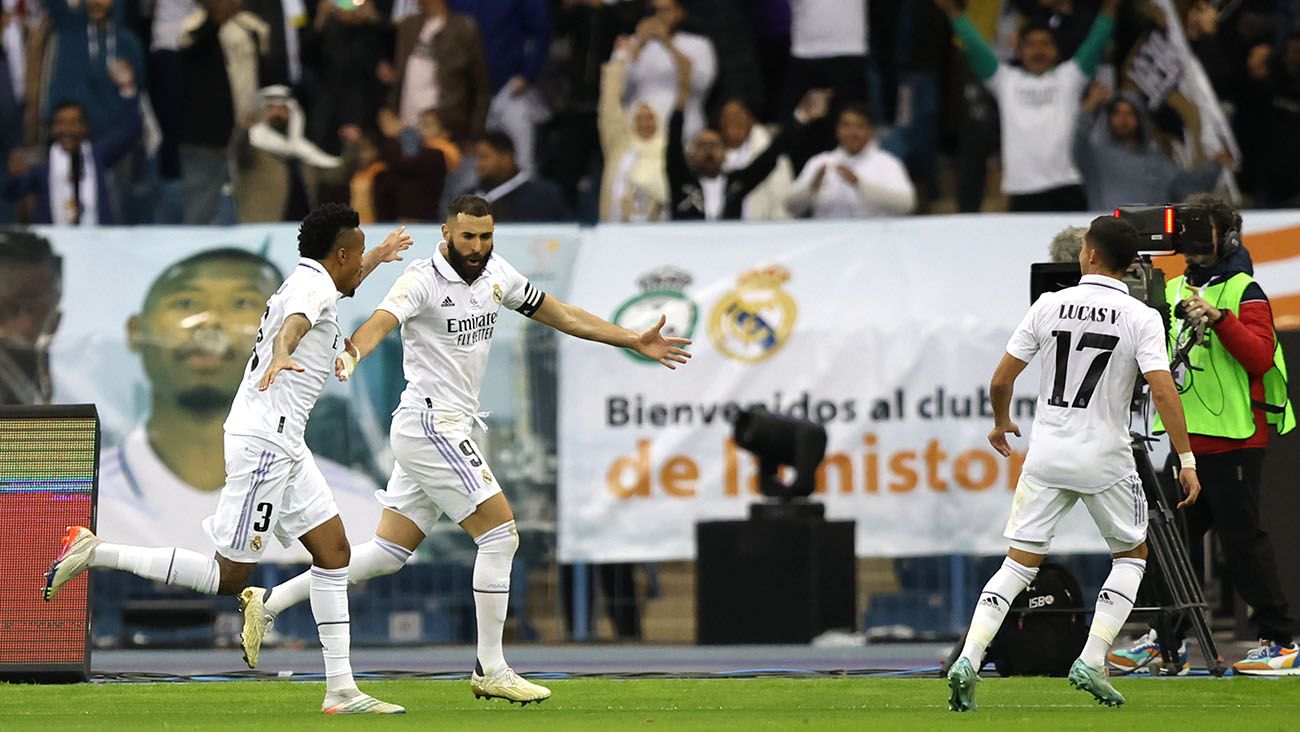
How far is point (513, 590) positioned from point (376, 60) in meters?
5.65

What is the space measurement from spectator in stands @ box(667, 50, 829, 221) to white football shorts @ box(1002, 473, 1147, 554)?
7073mm

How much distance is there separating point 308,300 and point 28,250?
21.6 feet

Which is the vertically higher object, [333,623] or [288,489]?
[288,489]

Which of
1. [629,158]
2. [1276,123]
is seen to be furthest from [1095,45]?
[629,158]

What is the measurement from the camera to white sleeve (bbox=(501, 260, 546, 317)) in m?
11.1

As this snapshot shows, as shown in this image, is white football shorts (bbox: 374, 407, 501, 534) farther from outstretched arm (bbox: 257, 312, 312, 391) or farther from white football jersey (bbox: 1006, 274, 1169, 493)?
white football jersey (bbox: 1006, 274, 1169, 493)

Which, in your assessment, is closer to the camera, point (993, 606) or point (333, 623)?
point (993, 606)

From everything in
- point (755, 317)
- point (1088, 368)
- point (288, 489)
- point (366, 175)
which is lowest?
point (288, 489)

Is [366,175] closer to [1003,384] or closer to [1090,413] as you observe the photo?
[1003,384]

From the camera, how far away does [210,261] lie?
15.8 m

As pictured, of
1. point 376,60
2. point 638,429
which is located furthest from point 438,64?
point 638,429

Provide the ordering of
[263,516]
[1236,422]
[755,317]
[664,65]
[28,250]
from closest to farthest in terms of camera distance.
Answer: [263,516]
[1236,422]
[755,317]
[28,250]
[664,65]

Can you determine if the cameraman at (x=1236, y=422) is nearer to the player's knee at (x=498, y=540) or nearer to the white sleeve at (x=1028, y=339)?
the white sleeve at (x=1028, y=339)

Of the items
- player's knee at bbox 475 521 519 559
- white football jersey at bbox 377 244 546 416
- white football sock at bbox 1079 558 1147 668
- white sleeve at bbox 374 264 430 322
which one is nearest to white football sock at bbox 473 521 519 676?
player's knee at bbox 475 521 519 559
